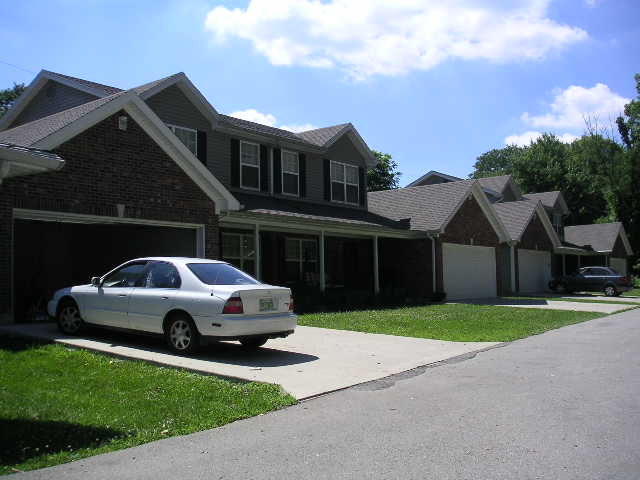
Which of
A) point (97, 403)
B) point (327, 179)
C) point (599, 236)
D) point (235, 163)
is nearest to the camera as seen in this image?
point (97, 403)

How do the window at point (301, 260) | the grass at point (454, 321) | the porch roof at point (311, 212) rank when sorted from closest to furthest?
the grass at point (454, 321) < the porch roof at point (311, 212) < the window at point (301, 260)

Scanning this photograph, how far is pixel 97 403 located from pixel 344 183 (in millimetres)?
18748

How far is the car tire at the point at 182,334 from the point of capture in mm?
9273

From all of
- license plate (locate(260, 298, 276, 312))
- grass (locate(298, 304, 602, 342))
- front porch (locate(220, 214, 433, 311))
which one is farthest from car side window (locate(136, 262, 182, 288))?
front porch (locate(220, 214, 433, 311))

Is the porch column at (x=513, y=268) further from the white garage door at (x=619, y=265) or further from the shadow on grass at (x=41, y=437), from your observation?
the shadow on grass at (x=41, y=437)

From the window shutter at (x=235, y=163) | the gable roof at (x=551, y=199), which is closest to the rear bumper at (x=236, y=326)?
the window shutter at (x=235, y=163)

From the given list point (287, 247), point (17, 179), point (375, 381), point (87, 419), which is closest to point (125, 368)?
point (87, 419)

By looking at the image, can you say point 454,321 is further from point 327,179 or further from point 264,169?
point 327,179

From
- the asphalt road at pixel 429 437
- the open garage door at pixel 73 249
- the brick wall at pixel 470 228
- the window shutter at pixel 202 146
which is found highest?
the window shutter at pixel 202 146

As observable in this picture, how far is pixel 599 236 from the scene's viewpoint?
43.6 metres

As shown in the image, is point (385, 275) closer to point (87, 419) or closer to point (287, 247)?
point (287, 247)

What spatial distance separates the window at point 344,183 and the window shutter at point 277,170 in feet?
9.33

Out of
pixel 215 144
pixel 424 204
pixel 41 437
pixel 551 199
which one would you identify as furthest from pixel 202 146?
pixel 551 199

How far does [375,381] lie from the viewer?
27.3 ft
